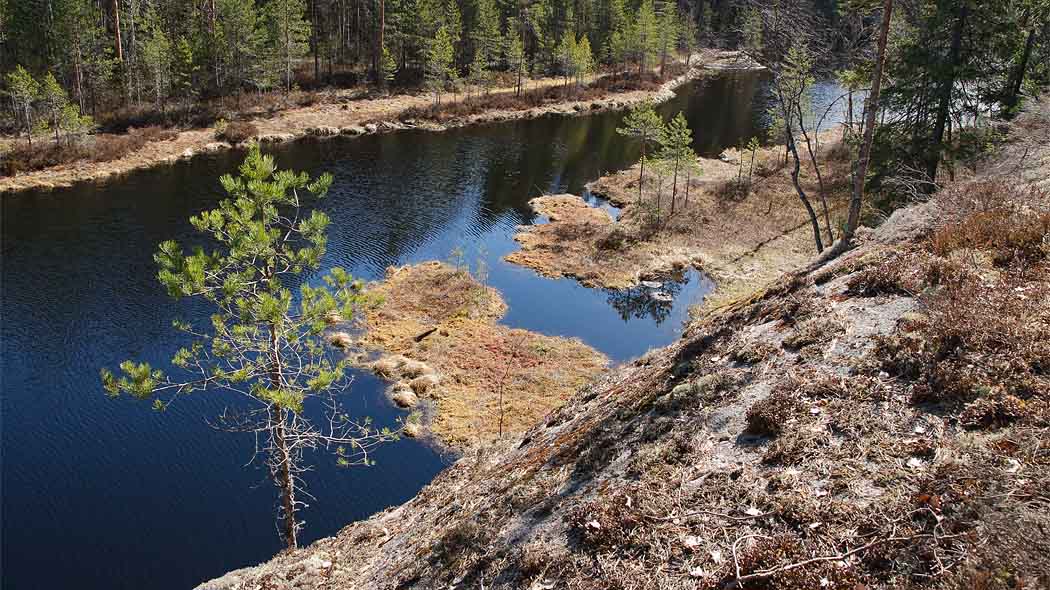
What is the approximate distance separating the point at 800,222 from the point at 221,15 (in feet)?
185

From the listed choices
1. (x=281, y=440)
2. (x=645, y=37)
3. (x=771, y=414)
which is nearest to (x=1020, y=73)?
(x=771, y=414)

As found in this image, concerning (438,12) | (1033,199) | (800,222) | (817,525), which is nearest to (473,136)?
(438,12)

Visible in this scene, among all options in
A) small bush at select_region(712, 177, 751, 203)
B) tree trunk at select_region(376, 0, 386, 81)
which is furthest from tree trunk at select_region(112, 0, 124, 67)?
small bush at select_region(712, 177, 751, 203)

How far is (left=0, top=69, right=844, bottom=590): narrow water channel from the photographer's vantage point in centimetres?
1939

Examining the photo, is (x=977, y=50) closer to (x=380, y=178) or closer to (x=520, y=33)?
(x=380, y=178)

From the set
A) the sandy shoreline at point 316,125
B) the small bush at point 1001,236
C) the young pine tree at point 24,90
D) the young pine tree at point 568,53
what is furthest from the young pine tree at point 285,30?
the small bush at point 1001,236

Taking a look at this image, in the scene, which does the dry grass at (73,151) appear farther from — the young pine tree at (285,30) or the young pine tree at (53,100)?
the young pine tree at (285,30)

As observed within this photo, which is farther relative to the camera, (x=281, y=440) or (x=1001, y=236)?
(x=281, y=440)

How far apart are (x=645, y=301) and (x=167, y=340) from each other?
73.6 ft

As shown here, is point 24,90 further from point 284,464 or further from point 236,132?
point 284,464

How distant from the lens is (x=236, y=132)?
60.4m

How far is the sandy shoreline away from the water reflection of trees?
12.9m

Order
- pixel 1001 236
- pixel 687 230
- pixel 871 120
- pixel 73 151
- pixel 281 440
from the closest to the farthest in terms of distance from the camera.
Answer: pixel 1001 236
pixel 281 440
pixel 871 120
pixel 687 230
pixel 73 151

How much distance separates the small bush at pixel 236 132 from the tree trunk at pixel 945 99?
52932mm
